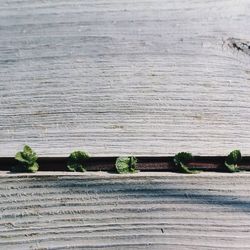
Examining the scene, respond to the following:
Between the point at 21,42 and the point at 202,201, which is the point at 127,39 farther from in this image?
the point at 202,201

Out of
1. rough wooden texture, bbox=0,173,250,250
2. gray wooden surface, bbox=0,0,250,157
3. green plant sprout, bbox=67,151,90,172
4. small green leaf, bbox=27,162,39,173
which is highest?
gray wooden surface, bbox=0,0,250,157

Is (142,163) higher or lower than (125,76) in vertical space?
lower

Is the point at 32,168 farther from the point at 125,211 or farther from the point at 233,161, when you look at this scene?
the point at 233,161

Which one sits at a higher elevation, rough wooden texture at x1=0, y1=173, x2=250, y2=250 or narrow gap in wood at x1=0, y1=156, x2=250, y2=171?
narrow gap in wood at x1=0, y1=156, x2=250, y2=171

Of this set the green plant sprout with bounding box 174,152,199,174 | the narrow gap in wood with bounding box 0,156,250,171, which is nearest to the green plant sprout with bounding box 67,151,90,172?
the narrow gap in wood with bounding box 0,156,250,171

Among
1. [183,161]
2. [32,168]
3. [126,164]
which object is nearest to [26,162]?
[32,168]

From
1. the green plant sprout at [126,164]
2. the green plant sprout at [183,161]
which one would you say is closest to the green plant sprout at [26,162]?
the green plant sprout at [126,164]

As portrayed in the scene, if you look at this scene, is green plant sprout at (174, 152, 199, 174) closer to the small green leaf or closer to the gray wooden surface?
the gray wooden surface

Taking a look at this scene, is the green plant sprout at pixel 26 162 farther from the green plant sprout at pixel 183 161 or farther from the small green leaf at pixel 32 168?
the green plant sprout at pixel 183 161
